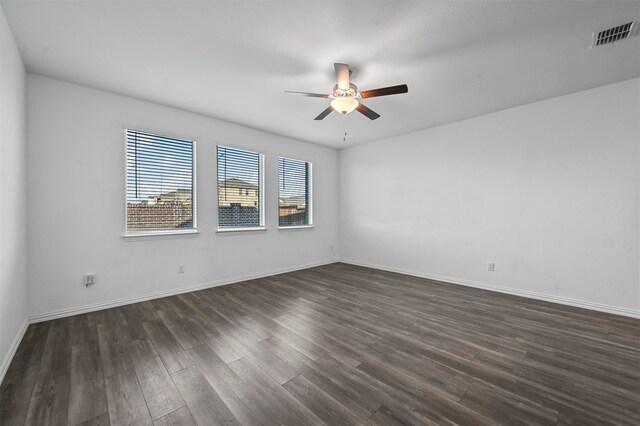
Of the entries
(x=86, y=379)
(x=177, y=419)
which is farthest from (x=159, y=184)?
(x=177, y=419)

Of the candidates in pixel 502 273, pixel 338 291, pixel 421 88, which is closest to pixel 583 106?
pixel 421 88

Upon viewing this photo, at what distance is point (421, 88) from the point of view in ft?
10.7

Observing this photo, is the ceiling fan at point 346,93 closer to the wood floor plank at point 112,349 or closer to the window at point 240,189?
the window at point 240,189

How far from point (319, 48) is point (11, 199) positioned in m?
3.10

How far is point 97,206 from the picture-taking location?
3.26 metres

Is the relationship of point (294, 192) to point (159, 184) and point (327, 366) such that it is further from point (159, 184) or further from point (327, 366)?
point (327, 366)

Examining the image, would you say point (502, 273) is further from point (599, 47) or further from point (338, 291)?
point (599, 47)

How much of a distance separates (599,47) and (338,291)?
13.3ft

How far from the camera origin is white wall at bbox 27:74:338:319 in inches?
115

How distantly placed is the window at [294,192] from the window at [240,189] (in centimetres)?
50

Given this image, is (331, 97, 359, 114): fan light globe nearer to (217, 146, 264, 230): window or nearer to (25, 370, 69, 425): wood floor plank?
(217, 146, 264, 230): window

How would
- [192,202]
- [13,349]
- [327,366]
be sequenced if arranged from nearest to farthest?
[327,366]
[13,349]
[192,202]

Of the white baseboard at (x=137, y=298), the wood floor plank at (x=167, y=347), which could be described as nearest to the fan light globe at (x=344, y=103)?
the wood floor plank at (x=167, y=347)

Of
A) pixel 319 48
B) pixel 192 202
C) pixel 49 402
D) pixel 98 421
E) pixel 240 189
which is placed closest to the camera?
pixel 98 421
